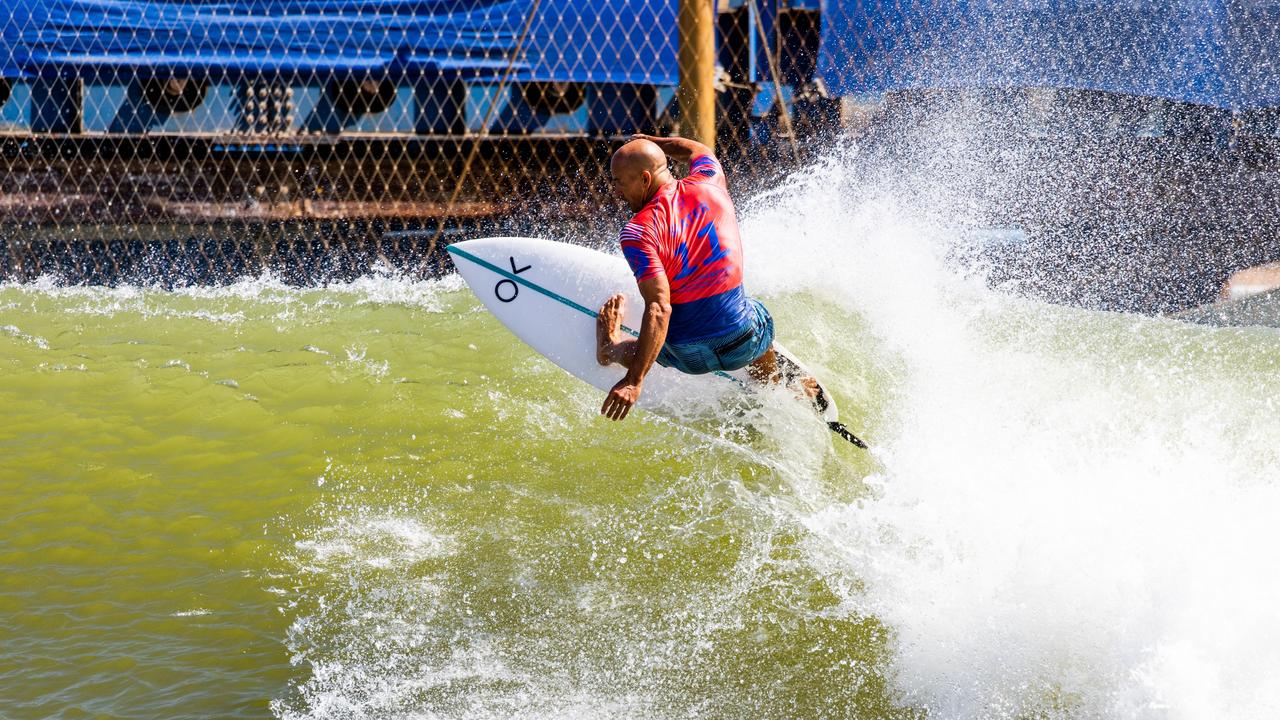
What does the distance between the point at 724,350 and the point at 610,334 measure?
454mm

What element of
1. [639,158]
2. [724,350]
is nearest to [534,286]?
[724,350]

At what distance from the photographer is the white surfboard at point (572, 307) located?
178 inches

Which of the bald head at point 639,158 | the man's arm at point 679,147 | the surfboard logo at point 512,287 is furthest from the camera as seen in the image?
the surfboard logo at point 512,287

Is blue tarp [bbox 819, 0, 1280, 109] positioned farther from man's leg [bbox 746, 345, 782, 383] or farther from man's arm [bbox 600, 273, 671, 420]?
man's arm [bbox 600, 273, 671, 420]

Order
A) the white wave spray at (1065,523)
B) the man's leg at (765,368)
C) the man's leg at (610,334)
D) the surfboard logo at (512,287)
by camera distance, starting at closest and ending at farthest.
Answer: the white wave spray at (1065,523), the man's leg at (610,334), the man's leg at (765,368), the surfboard logo at (512,287)

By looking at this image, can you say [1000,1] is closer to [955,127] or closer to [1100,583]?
[955,127]

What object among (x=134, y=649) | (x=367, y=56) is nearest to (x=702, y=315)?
(x=134, y=649)

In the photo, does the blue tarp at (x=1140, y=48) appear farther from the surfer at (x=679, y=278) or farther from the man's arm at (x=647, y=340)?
the man's arm at (x=647, y=340)

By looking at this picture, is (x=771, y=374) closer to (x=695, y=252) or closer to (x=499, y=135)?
(x=695, y=252)

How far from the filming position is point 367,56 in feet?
23.6

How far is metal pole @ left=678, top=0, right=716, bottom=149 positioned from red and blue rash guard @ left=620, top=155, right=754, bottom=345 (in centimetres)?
247

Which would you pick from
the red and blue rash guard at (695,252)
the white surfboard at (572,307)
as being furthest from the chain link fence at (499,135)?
the red and blue rash guard at (695,252)

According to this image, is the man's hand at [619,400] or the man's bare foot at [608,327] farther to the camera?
the man's bare foot at [608,327]

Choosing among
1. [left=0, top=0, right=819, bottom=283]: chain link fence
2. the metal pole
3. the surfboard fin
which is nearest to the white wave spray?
the surfboard fin
